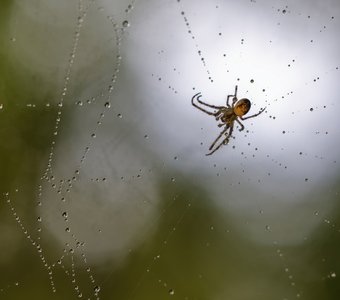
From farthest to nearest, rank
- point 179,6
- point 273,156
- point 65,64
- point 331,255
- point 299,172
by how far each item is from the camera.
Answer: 1. point 331,255
2. point 299,172
3. point 273,156
4. point 65,64
5. point 179,6

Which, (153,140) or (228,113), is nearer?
(228,113)

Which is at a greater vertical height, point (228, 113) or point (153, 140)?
point (153, 140)

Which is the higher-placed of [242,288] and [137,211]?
[137,211]

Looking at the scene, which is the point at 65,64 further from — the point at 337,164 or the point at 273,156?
the point at 337,164

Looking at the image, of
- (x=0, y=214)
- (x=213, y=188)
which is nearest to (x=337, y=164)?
(x=213, y=188)

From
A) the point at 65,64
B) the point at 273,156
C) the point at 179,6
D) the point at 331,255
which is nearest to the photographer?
the point at 179,6

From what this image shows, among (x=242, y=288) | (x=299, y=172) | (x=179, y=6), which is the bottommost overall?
(x=242, y=288)

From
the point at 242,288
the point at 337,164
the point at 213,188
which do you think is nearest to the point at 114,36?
the point at 213,188

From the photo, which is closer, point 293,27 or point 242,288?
point 293,27
